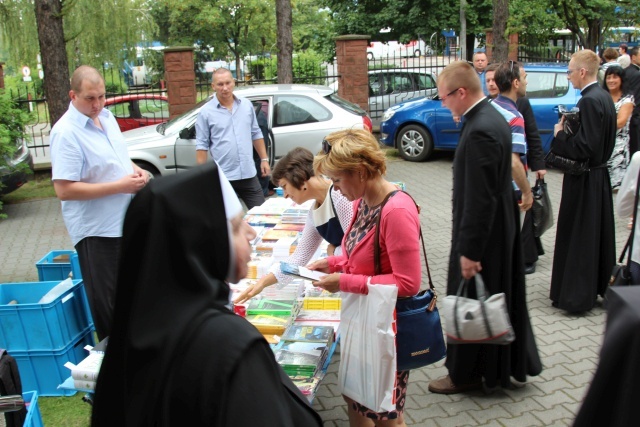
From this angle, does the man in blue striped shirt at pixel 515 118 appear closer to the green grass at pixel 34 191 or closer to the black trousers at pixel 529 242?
the black trousers at pixel 529 242

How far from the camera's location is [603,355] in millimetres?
1346

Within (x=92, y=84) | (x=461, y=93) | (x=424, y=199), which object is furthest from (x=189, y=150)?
(x=461, y=93)

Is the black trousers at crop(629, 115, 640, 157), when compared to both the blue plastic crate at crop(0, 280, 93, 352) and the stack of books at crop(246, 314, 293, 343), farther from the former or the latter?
the blue plastic crate at crop(0, 280, 93, 352)

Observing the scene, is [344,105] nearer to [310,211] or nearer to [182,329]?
Answer: [310,211]

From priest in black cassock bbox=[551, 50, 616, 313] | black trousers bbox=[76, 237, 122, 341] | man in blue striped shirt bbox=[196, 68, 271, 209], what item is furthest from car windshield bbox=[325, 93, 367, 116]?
black trousers bbox=[76, 237, 122, 341]

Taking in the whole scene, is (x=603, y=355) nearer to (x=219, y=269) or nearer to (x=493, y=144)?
(x=219, y=269)

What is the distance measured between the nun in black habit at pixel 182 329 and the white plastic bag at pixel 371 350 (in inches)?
59.4

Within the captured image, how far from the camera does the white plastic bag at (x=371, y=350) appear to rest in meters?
3.22

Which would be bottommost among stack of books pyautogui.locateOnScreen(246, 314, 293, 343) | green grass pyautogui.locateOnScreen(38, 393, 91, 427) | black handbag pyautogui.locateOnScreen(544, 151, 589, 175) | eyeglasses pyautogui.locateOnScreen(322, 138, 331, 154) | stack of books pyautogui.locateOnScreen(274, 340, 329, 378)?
green grass pyautogui.locateOnScreen(38, 393, 91, 427)

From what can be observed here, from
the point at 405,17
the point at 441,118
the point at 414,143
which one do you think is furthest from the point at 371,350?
the point at 405,17

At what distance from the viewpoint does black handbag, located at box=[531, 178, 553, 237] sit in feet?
22.3

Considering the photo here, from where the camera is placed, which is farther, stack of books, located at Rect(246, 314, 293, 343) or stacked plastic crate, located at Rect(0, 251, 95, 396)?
stacked plastic crate, located at Rect(0, 251, 95, 396)

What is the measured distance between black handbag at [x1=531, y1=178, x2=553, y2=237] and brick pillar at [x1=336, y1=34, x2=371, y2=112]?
10059 mm

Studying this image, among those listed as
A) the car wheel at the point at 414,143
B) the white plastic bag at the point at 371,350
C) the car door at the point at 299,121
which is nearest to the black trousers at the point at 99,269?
the white plastic bag at the point at 371,350
